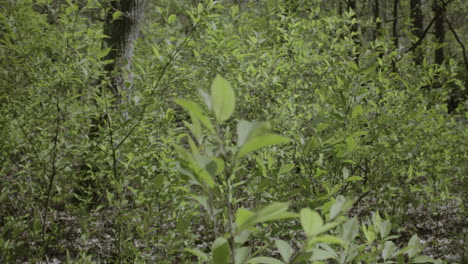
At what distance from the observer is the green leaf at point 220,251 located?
70 centimetres

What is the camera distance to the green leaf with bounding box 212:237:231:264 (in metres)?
0.70

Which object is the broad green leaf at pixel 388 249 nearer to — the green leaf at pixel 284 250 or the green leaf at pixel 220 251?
the green leaf at pixel 284 250

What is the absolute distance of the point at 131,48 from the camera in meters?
4.37

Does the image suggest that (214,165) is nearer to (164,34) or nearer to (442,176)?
(164,34)

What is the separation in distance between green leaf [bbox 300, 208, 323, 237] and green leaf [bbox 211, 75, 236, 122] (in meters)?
0.23

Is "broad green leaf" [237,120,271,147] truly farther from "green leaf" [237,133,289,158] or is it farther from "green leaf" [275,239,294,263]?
"green leaf" [275,239,294,263]

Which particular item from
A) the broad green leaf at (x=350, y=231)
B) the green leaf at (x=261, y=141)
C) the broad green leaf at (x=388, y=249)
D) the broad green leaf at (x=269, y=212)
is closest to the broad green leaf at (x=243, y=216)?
the broad green leaf at (x=269, y=212)

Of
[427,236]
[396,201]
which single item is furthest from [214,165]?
[427,236]

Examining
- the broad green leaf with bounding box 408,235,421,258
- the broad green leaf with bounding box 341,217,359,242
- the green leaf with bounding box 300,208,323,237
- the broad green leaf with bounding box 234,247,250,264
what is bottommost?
the broad green leaf with bounding box 408,235,421,258

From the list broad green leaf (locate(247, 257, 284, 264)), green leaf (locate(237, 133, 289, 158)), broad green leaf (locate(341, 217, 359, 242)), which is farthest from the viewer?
broad green leaf (locate(341, 217, 359, 242))

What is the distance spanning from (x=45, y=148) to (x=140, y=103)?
3.93ft

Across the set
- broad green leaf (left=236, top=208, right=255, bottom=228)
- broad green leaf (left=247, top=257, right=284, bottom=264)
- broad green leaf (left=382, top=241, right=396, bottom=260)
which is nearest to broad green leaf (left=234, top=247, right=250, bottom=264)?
broad green leaf (left=247, top=257, right=284, bottom=264)

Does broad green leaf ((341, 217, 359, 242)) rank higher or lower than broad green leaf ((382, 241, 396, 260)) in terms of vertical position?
higher

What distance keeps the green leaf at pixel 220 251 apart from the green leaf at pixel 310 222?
0.52 ft
